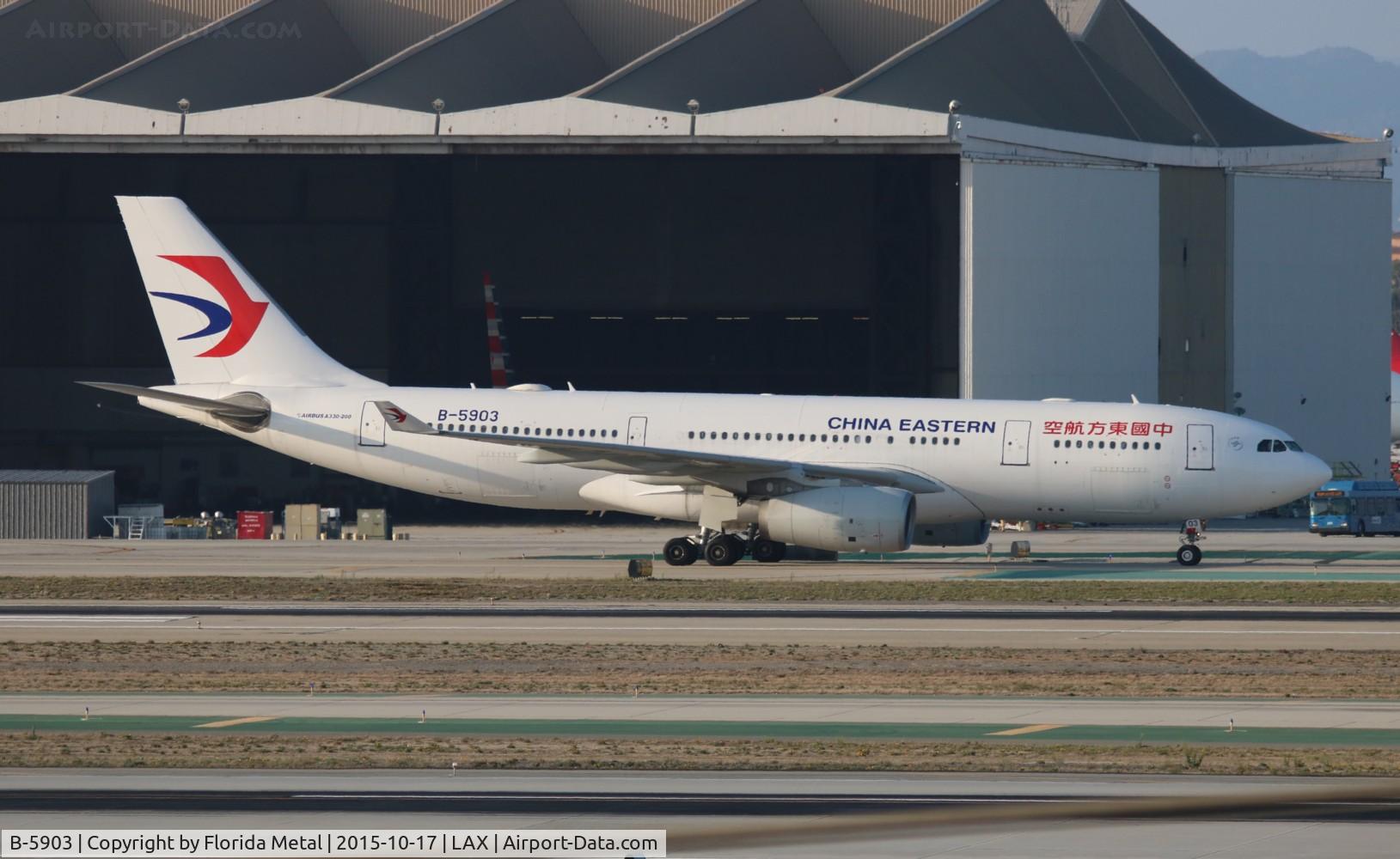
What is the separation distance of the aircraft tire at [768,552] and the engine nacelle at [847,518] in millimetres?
2552

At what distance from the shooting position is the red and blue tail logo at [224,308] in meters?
44.2

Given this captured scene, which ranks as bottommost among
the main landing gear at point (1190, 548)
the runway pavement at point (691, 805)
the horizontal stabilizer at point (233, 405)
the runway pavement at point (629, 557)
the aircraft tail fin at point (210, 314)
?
the runway pavement at point (691, 805)

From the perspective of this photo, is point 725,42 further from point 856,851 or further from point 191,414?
point 856,851

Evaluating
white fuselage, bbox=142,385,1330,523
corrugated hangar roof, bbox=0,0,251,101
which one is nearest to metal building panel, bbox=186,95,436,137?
corrugated hangar roof, bbox=0,0,251,101

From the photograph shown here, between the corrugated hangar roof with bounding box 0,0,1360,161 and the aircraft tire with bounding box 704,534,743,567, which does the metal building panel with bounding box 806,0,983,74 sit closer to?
the corrugated hangar roof with bounding box 0,0,1360,161

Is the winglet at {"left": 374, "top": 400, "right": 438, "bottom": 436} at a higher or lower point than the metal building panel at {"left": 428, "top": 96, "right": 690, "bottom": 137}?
lower

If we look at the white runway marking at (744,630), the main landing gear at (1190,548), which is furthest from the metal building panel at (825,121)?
the white runway marking at (744,630)

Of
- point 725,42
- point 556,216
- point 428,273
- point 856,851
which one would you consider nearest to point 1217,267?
point 725,42

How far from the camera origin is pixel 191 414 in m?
43.2

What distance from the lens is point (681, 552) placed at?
4059 cm

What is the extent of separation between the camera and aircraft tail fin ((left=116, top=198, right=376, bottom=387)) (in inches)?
1735

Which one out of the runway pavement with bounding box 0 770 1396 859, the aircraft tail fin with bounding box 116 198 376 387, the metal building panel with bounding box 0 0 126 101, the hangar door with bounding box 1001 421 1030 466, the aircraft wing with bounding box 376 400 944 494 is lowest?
the runway pavement with bounding box 0 770 1396 859

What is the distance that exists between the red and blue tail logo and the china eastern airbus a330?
104 cm

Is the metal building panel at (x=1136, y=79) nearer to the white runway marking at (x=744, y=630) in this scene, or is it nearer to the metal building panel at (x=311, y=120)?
the metal building panel at (x=311, y=120)
